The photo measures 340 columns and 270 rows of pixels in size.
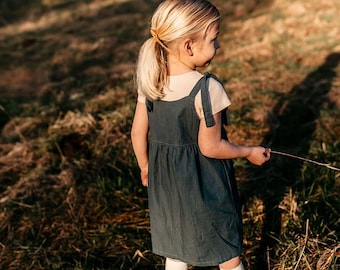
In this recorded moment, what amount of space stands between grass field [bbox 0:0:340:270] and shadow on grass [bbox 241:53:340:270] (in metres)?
0.01

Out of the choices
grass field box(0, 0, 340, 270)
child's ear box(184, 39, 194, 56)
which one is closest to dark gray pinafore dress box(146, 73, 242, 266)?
child's ear box(184, 39, 194, 56)

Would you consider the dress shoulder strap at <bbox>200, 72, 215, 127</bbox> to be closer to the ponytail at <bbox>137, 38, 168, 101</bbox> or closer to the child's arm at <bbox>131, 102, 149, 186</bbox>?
the ponytail at <bbox>137, 38, 168, 101</bbox>

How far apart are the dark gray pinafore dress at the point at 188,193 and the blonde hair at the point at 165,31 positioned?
0.10 metres

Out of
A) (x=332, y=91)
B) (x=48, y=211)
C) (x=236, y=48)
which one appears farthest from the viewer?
(x=236, y=48)

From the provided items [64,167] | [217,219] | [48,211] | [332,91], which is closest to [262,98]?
[332,91]

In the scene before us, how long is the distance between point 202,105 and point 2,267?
1831mm

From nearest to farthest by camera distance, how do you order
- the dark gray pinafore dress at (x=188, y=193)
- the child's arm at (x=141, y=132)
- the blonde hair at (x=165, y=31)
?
the blonde hair at (x=165, y=31), the dark gray pinafore dress at (x=188, y=193), the child's arm at (x=141, y=132)

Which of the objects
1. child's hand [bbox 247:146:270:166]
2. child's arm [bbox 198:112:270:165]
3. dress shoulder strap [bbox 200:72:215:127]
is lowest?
child's hand [bbox 247:146:270:166]

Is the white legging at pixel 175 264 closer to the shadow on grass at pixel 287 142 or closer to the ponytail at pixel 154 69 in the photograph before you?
the shadow on grass at pixel 287 142

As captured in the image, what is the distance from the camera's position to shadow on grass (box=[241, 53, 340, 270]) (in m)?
3.15

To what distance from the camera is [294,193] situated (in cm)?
329

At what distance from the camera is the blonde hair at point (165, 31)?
6.54 feet

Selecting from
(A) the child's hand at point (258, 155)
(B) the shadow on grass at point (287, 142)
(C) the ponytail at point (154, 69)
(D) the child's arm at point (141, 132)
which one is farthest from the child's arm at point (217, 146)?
(B) the shadow on grass at point (287, 142)

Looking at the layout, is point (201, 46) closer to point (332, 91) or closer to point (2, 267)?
point (2, 267)
